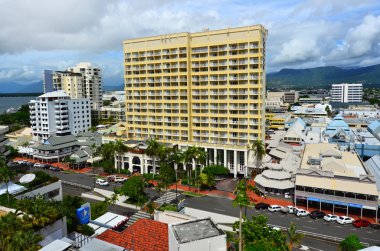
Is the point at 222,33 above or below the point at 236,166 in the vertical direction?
above

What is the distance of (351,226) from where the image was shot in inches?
2094

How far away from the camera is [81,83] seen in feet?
599

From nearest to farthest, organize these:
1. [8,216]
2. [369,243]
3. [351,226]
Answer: [8,216]
[369,243]
[351,226]

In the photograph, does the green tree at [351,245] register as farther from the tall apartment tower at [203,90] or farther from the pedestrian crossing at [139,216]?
the tall apartment tower at [203,90]

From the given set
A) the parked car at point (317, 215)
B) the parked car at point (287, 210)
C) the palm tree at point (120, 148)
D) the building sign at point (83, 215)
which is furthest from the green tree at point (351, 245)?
the palm tree at point (120, 148)

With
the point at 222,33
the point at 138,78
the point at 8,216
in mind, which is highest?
the point at 222,33

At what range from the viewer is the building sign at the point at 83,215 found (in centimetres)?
4794

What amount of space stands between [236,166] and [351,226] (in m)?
33.5

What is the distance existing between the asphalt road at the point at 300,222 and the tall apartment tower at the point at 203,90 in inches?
742

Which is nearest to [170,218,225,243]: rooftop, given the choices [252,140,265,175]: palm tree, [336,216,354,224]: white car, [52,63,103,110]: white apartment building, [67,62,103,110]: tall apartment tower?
[336,216,354,224]: white car

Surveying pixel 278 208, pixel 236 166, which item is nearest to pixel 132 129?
pixel 236 166

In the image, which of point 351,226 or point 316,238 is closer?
point 316,238

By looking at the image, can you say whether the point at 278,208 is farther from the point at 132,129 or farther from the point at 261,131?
the point at 132,129

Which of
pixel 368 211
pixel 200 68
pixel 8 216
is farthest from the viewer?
pixel 200 68
